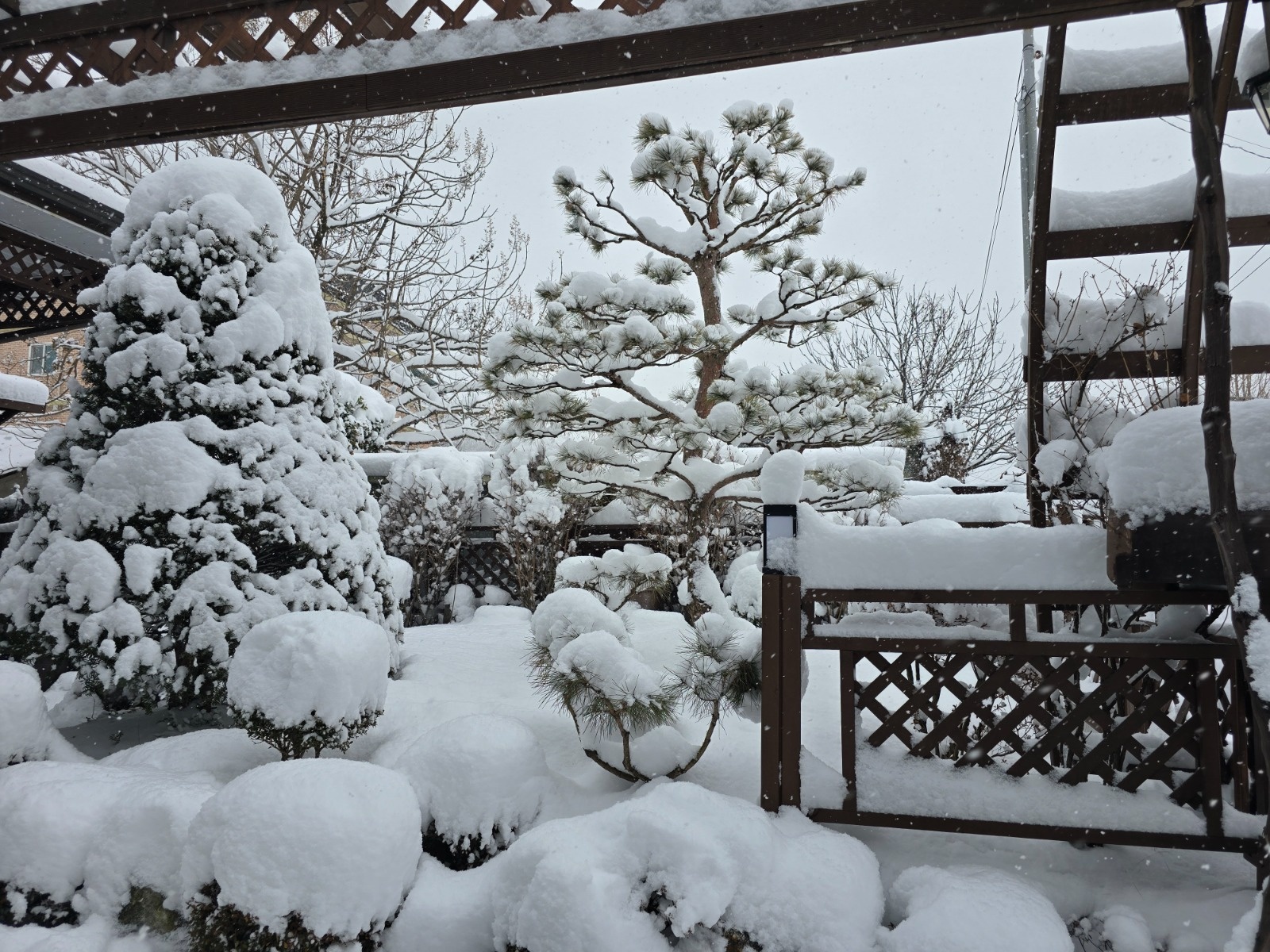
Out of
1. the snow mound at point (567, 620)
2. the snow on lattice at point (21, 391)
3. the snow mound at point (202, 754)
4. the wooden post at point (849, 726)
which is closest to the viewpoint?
the wooden post at point (849, 726)

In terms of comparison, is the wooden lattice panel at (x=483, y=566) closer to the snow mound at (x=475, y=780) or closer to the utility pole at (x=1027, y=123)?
the snow mound at (x=475, y=780)

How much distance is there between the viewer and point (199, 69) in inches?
108

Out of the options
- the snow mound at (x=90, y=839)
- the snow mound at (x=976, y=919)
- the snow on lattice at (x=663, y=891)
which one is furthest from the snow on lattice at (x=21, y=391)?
the snow mound at (x=976, y=919)

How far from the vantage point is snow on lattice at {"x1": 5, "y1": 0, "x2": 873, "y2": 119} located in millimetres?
2344

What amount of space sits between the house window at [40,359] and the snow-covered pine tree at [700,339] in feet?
50.7

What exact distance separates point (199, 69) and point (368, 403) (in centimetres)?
628

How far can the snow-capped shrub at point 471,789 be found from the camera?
8.57 ft

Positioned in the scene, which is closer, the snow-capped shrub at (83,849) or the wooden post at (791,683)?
the snow-capped shrub at (83,849)

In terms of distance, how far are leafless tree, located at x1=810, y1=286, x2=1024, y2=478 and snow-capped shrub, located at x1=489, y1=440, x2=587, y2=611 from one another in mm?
10041

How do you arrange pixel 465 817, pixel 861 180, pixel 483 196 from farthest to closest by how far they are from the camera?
pixel 483 196, pixel 861 180, pixel 465 817

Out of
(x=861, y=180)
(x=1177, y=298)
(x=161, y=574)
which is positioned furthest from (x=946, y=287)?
(x=161, y=574)

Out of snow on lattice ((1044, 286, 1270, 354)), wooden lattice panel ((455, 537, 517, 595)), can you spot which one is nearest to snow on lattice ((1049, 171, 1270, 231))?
snow on lattice ((1044, 286, 1270, 354))

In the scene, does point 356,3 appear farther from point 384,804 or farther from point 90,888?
point 90,888

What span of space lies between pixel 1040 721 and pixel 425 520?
6.48 meters
